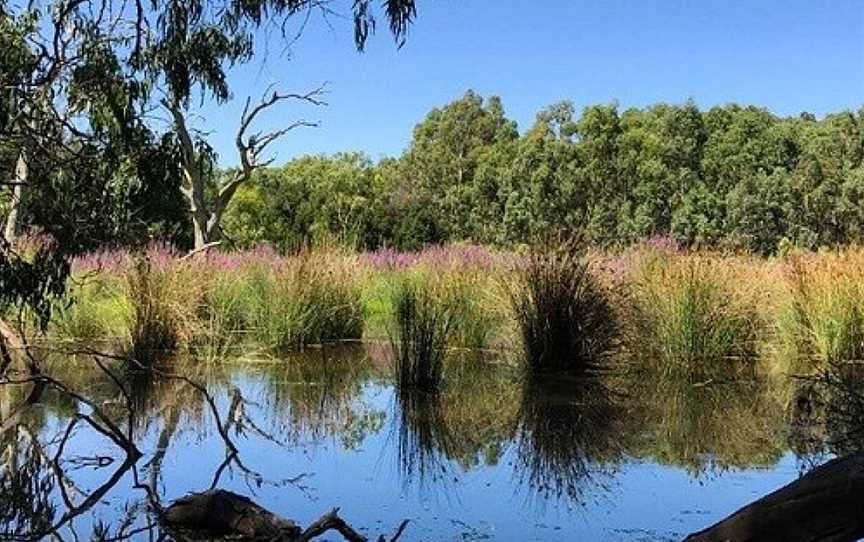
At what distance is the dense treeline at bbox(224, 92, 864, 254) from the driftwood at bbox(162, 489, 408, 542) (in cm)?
1723

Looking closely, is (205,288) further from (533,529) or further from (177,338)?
(533,529)

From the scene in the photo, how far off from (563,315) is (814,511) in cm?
479

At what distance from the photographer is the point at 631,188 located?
27.4 metres

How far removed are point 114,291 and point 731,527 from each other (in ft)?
22.6

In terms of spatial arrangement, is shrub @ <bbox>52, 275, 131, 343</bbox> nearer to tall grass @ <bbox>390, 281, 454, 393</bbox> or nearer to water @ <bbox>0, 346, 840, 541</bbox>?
water @ <bbox>0, 346, 840, 541</bbox>

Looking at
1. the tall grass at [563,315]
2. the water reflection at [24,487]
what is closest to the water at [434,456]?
the water reflection at [24,487]

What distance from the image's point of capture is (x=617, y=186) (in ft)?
90.5

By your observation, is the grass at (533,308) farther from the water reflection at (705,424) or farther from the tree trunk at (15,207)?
the tree trunk at (15,207)

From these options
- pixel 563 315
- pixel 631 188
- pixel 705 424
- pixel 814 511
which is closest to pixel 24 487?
pixel 814 511

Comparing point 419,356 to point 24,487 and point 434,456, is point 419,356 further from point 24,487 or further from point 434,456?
point 24,487

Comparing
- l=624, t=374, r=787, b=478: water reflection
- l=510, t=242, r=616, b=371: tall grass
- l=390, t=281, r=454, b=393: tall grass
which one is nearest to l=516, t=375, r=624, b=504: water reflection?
l=624, t=374, r=787, b=478: water reflection

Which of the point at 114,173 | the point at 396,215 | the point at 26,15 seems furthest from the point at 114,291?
the point at 396,215

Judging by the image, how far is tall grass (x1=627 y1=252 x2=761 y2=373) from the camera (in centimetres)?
757

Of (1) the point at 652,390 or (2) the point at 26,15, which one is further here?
(1) the point at 652,390
